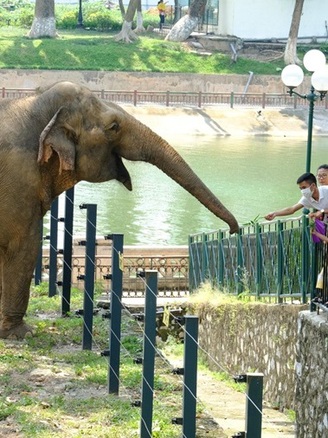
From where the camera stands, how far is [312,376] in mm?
11852

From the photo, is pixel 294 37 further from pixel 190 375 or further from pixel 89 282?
pixel 190 375

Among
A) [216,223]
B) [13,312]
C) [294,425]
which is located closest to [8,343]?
[13,312]

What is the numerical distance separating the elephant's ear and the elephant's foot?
1.56 m

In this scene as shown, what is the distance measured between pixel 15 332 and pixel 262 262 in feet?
12.0

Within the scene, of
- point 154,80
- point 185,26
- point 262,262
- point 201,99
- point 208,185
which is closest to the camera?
point 262,262

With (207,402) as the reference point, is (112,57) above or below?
below

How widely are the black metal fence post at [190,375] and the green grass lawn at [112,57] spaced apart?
173ft

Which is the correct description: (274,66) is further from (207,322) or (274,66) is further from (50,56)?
(207,322)

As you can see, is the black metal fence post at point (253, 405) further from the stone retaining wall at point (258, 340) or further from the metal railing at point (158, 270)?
the metal railing at point (158, 270)

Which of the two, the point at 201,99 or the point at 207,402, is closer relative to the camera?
the point at 207,402

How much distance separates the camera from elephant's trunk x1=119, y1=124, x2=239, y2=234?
1261cm

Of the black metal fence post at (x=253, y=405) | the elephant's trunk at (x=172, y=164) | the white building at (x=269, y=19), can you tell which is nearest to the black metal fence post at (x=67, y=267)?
the elephant's trunk at (x=172, y=164)

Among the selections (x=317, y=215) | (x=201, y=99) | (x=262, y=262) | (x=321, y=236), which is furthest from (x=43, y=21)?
(x=321, y=236)

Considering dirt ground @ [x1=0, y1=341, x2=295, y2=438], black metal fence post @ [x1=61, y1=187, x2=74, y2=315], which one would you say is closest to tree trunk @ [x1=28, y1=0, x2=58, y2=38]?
dirt ground @ [x1=0, y1=341, x2=295, y2=438]
